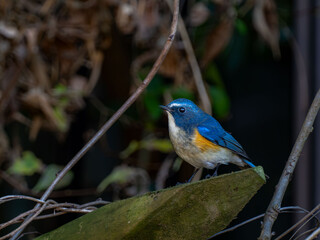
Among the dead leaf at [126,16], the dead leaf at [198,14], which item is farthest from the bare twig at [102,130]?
the dead leaf at [198,14]

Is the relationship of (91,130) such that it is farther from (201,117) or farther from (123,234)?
(123,234)

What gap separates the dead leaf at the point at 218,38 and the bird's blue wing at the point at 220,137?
1.40m

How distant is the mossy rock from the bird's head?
32.1 inches

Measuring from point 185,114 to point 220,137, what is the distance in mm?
187

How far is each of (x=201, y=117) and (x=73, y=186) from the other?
2169mm

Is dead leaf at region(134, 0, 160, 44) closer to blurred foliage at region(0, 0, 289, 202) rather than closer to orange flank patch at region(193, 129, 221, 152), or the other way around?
blurred foliage at region(0, 0, 289, 202)

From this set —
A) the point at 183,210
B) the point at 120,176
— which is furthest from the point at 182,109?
the point at 120,176

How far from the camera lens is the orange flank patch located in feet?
6.18

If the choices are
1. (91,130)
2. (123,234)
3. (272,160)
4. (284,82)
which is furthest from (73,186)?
(123,234)

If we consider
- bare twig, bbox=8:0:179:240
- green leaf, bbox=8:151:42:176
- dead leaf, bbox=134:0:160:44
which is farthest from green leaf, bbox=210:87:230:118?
bare twig, bbox=8:0:179:240

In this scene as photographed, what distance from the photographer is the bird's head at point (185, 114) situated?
1984mm

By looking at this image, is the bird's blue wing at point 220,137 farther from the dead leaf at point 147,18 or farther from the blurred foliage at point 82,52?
the dead leaf at point 147,18

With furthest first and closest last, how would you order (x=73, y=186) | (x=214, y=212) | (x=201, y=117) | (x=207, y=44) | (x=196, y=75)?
(x=73, y=186)
(x=207, y=44)
(x=196, y=75)
(x=201, y=117)
(x=214, y=212)

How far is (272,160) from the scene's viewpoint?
4043 mm
